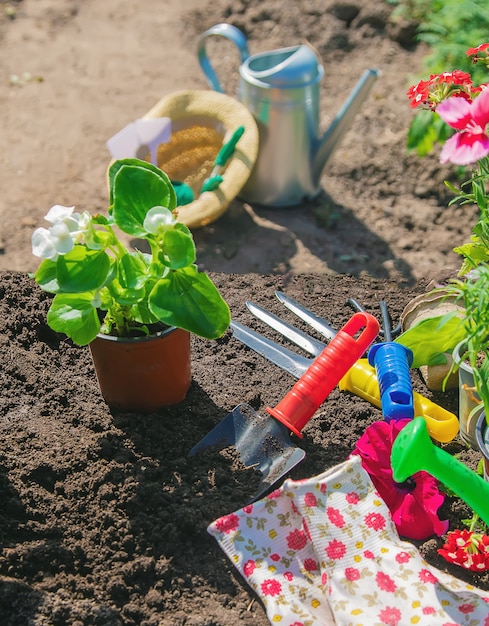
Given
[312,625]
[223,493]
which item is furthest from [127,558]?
[312,625]

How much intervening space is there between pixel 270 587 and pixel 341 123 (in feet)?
7.13

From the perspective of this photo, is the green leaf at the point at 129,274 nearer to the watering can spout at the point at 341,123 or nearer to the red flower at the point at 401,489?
the red flower at the point at 401,489

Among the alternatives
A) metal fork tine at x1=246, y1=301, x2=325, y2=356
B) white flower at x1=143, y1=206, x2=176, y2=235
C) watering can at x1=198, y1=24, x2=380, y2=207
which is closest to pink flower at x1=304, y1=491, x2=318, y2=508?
metal fork tine at x1=246, y1=301, x2=325, y2=356

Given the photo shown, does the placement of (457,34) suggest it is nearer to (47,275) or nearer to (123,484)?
(47,275)

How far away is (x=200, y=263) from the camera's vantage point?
10.1 feet

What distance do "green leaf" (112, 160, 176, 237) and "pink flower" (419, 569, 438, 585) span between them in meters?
0.96

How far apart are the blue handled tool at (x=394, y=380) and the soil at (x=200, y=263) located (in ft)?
0.63

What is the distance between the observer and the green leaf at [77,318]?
179 cm

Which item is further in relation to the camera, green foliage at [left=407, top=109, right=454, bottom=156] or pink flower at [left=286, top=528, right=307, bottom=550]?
green foliage at [left=407, top=109, right=454, bottom=156]

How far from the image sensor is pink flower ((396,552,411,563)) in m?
1.64

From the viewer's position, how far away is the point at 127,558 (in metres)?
1.72

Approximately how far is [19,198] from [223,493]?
2.09 metres

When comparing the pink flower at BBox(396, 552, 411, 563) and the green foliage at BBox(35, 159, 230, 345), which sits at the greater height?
the green foliage at BBox(35, 159, 230, 345)

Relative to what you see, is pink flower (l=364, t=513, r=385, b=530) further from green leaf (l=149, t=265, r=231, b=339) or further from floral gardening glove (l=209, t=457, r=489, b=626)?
green leaf (l=149, t=265, r=231, b=339)
